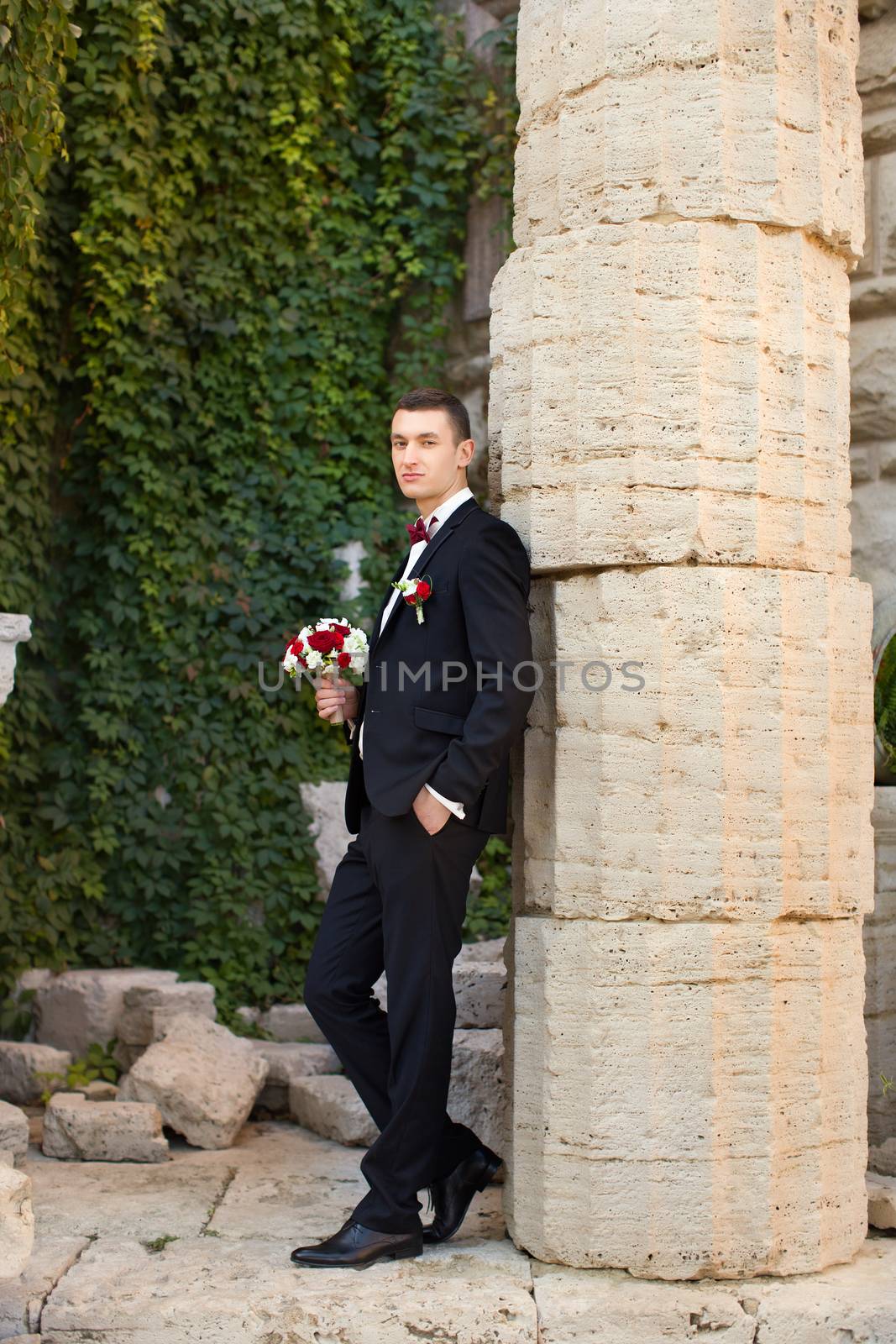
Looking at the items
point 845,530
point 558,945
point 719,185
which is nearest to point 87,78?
point 719,185

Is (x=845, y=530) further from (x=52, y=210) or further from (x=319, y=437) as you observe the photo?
(x=52, y=210)

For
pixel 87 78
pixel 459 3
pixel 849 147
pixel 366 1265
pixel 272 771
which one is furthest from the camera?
pixel 459 3

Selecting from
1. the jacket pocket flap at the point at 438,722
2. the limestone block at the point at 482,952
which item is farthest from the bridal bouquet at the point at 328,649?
the limestone block at the point at 482,952

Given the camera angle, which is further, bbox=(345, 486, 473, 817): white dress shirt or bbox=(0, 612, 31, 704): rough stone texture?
bbox=(0, 612, 31, 704): rough stone texture

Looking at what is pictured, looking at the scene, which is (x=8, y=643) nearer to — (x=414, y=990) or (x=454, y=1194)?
(x=414, y=990)

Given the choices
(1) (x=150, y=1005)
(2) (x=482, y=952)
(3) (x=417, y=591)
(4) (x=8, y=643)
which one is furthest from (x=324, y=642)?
(1) (x=150, y=1005)

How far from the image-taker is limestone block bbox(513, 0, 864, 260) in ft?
12.0

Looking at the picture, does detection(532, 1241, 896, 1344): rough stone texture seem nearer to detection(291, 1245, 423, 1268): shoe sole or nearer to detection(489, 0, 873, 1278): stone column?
detection(489, 0, 873, 1278): stone column

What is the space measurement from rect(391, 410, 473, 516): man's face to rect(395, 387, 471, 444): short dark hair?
0.04 ft

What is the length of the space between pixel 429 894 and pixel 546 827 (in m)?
0.36

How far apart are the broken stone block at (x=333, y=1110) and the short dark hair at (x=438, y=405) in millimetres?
2423

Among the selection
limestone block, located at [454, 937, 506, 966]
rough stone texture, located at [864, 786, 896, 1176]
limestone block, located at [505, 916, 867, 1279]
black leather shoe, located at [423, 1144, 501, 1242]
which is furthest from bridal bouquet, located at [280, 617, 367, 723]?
rough stone texture, located at [864, 786, 896, 1176]

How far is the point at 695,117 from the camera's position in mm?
Answer: 3646

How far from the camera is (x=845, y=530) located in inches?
155
